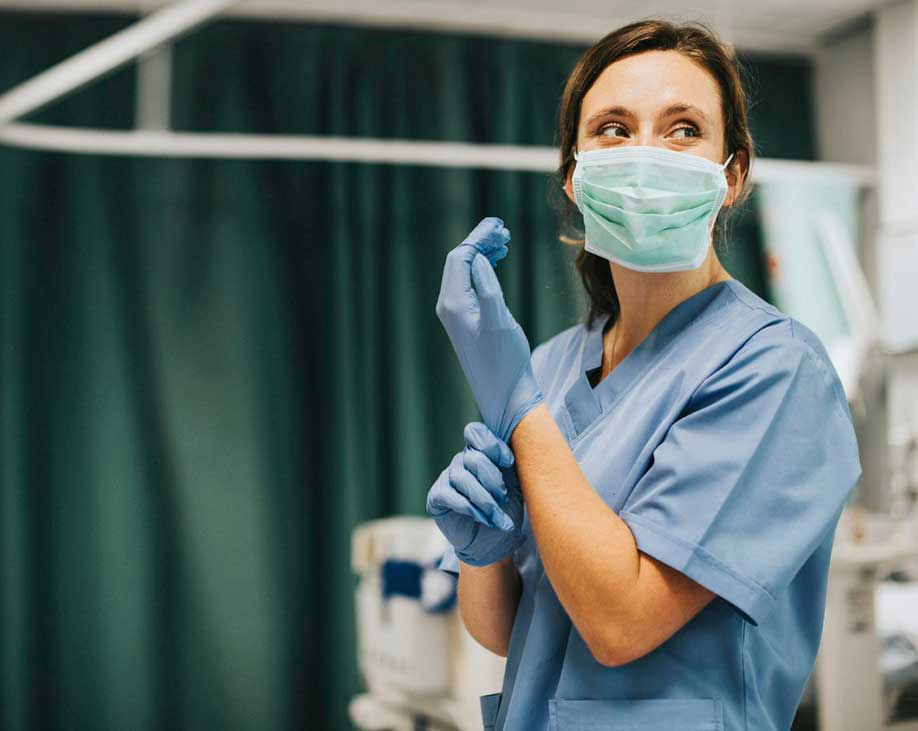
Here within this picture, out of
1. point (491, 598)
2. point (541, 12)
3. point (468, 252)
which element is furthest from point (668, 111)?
point (541, 12)

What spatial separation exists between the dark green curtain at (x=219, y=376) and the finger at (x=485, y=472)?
186 centimetres

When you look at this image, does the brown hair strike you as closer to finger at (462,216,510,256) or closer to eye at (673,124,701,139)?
eye at (673,124,701,139)

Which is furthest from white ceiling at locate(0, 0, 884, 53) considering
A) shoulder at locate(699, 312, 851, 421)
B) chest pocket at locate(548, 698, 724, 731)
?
chest pocket at locate(548, 698, 724, 731)

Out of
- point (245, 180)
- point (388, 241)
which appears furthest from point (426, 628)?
point (245, 180)

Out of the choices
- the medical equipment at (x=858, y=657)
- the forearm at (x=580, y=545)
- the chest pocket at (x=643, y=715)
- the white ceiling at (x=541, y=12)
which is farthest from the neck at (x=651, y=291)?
the white ceiling at (x=541, y=12)

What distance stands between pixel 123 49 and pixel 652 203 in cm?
126

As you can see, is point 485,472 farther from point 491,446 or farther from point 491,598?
point 491,598

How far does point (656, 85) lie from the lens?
832 mm

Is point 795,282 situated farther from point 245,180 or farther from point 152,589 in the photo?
point 152,589

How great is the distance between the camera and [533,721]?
31.8 inches

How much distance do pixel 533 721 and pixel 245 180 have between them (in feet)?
7.45

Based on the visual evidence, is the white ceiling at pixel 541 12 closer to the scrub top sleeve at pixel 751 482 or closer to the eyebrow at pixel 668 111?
the eyebrow at pixel 668 111

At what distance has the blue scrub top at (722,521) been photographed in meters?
0.71

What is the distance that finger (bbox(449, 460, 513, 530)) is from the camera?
74 cm
